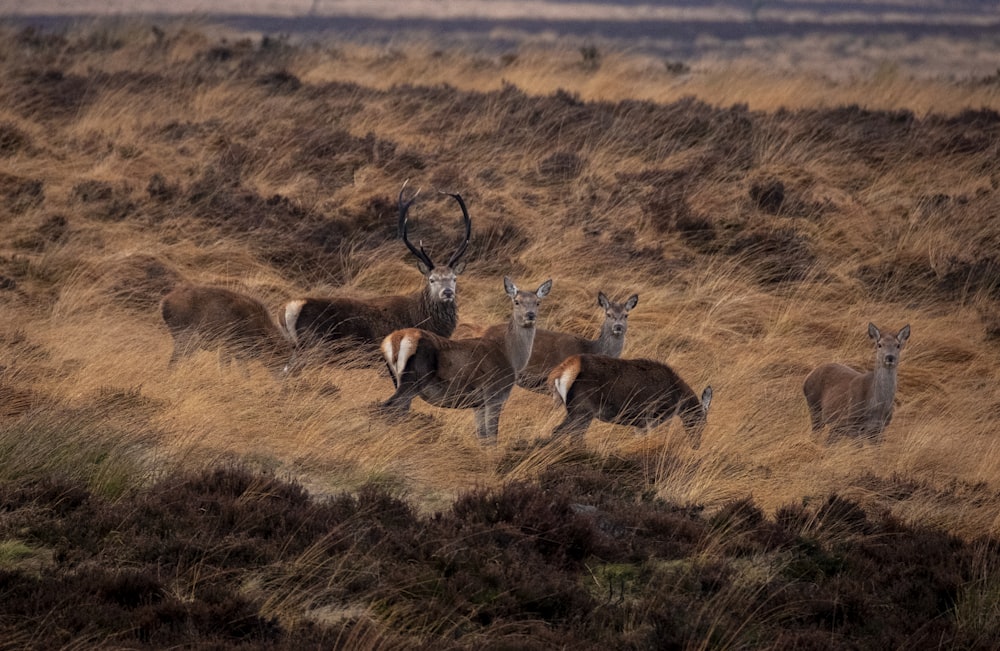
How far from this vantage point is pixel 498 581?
6.54 meters

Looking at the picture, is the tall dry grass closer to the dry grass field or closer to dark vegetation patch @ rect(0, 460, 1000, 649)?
the dry grass field

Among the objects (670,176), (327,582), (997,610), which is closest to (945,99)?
(670,176)

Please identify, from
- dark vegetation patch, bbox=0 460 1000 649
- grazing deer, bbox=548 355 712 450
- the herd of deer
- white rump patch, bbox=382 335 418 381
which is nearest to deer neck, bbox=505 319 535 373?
the herd of deer

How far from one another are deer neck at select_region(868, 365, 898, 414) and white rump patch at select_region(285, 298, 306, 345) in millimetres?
4696

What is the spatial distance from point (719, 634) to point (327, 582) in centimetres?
190

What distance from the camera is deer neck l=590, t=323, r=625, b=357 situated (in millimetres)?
11430

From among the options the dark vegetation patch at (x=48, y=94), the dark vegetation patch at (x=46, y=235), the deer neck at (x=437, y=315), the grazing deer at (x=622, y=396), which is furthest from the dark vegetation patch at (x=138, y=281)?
the dark vegetation patch at (x=48, y=94)

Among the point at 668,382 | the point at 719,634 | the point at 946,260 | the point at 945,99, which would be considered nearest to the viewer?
the point at 719,634

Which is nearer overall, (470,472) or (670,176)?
(470,472)

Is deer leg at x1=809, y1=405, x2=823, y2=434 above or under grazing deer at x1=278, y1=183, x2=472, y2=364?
under

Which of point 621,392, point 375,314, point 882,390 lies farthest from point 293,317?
point 882,390

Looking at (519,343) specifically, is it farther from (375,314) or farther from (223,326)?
(223,326)

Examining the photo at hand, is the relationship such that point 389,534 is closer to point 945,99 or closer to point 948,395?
point 948,395

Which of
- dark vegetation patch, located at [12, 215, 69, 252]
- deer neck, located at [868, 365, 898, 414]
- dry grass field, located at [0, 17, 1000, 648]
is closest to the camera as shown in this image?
dry grass field, located at [0, 17, 1000, 648]
